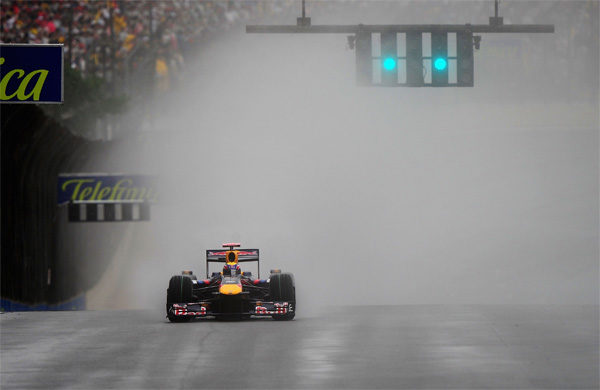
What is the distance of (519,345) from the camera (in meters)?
20.5

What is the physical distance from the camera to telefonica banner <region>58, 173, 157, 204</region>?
141 ft

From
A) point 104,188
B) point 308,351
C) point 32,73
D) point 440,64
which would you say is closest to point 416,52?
point 440,64

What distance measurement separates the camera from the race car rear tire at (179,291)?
24.1 meters

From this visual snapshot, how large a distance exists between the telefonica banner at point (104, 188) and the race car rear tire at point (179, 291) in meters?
18.7

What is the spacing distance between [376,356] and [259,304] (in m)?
5.37

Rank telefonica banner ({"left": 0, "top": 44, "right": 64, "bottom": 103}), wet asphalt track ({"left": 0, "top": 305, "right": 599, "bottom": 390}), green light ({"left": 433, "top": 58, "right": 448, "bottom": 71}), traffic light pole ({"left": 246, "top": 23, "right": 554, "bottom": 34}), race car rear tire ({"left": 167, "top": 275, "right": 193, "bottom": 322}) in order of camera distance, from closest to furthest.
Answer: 1. telefonica banner ({"left": 0, "top": 44, "right": 64, "bottom": 103})
2. wet asphalt track ({"left": 0, "top": 305, "right": 599, "bottom": 390})
3. race car rear tire ({"left": 167, "top": 275, "right": 193, "bottom": 322})
4. traffic light pole ({"left": 246, "top": 23, "right": 554, "bottom": 34})
5. green light ({"left": 433, "top": 58, "right": 448, "bottom": 71})

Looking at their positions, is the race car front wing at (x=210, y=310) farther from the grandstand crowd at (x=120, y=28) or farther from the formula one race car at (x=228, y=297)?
the grandstand crowd at (x=120, y=28)

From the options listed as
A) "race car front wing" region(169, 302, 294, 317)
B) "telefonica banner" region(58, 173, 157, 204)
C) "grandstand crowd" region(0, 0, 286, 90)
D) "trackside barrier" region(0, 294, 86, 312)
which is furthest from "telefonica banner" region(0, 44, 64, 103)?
"grandstand crowd" region(0, 0, 286, 90)

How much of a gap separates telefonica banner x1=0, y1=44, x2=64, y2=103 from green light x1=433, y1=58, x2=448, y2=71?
10.4 meters

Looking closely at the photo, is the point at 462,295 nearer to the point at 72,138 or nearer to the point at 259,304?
the point at 72,138

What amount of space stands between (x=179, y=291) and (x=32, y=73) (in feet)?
29.3

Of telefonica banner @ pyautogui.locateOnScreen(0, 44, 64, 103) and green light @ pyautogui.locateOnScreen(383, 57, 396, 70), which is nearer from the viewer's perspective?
telefonica banner @ pyautogui.locateOnScreen(0, 44, 64, 103)

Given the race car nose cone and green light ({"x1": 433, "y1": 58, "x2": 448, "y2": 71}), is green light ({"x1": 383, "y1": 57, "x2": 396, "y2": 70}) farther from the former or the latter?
the race car nose cone

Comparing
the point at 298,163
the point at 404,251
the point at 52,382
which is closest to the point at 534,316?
the point at 52,382
